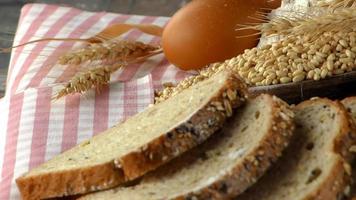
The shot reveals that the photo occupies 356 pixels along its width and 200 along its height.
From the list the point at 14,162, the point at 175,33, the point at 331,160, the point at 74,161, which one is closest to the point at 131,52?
the point at 175,33

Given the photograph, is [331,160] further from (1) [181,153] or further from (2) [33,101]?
(2) [33,101]

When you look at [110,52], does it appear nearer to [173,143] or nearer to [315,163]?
[173,143]

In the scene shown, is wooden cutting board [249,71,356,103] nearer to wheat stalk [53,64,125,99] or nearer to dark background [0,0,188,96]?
wheat stalk [53,64,125,99]

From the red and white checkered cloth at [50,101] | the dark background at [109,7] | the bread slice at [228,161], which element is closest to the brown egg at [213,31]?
the red and white checkered cloth at [50,101]

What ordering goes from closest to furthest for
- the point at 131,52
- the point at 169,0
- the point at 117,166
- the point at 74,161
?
the point at 117,166 → the point at 74,161 → the point at 131,52 → the point at 169,0

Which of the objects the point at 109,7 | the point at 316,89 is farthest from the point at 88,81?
the point at 109,7
